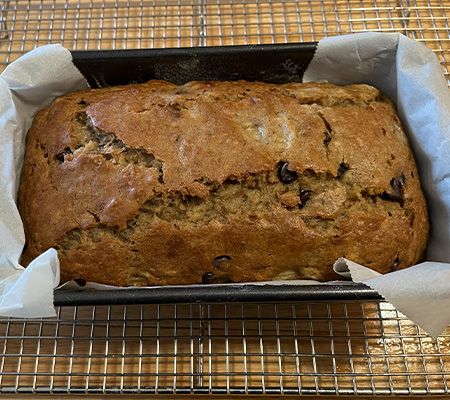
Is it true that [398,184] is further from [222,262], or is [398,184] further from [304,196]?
[222,262]

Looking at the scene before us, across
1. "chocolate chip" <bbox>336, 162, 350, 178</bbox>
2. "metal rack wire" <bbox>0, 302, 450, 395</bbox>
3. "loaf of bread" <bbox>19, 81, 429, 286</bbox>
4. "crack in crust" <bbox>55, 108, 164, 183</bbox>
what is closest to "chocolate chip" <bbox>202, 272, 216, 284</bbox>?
"loaf of bread" <bbox>19, 81, 429, 286</bbox>

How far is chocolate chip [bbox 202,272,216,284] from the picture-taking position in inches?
46.0

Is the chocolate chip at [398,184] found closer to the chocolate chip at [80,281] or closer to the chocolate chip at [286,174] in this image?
the chocolate chip at [286,174]

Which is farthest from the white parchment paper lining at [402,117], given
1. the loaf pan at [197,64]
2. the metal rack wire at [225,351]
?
the metal rack wire at [225,351]

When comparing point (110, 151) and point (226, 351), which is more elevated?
point (110, 151)

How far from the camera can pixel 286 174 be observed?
3.86 feet

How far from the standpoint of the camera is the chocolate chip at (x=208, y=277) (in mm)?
1169

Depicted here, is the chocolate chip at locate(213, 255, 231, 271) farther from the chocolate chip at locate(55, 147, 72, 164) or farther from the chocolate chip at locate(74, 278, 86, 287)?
the chocolate chip at locate(55, 147, 72, 164)

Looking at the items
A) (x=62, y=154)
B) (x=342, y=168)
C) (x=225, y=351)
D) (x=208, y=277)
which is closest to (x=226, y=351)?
(x=225, y=351)

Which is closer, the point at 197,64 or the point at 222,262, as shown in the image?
the point at 222,262

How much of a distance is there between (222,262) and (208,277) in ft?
0.16

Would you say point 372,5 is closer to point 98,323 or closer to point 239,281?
point 239,281

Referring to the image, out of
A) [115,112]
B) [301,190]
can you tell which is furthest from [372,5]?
[115,112]

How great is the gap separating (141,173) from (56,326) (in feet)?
1.45
